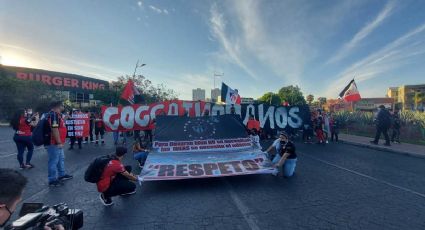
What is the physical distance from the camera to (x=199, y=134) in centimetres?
841

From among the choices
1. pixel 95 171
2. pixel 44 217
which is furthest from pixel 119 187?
pixel 44 217

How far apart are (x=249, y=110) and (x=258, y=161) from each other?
7.90m

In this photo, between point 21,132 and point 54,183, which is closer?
point 54,183

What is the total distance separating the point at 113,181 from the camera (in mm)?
4742

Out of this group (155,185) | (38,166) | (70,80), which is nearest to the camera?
(155,185)

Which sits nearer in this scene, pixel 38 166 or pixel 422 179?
pixel 422 179

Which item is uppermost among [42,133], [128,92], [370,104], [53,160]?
[370,104]

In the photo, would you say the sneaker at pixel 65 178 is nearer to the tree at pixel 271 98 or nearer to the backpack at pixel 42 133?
the backpack at pixel 42 133

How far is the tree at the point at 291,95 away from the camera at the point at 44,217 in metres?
66.9

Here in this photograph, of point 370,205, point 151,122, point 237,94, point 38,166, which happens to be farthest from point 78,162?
point 237,94

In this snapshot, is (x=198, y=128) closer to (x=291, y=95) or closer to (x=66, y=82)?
(x=66, y=82)

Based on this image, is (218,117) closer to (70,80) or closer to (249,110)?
(249,110)

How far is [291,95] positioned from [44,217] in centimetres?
7180

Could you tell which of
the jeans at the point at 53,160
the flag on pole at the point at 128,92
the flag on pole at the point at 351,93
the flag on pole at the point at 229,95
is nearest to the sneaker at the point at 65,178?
the jeans at the point at 53,160
